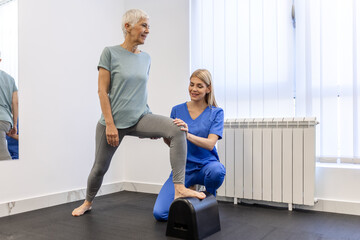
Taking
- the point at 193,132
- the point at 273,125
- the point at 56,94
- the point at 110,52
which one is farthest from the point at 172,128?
the point at 56,94

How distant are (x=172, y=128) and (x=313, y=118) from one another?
113 centimetres

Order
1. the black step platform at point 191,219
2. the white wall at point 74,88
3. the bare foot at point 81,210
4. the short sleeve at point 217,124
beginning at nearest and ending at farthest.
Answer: the black step platform at point 191,219 → the short sleeve at point 217,124 → the bare foot at point 81,210 → the white wall at point 74,88

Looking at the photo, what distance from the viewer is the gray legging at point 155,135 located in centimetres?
188

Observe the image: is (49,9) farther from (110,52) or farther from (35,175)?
(35,175)

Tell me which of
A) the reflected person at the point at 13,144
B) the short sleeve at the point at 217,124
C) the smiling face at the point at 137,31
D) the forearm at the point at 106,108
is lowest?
the reflected person at the point at 13,144

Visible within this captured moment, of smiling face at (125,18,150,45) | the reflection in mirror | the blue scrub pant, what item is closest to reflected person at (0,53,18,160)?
the reflection in mirror

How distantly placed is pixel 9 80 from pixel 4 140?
0.43 metres

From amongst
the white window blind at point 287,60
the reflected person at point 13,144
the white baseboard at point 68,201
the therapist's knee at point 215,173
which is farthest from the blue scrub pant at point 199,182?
the reflected person at point 13,144

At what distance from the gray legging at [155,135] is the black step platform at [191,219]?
17cm

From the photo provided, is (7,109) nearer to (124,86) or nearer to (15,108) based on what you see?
(15,108)

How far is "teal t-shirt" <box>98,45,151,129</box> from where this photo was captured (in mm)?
2021

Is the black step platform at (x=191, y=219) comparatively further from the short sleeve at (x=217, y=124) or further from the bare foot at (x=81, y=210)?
the bare foot at (x=81, y=210)

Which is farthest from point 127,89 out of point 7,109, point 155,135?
point 7,109

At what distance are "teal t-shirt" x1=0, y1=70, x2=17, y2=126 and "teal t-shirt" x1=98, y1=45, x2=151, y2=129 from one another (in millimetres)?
812
